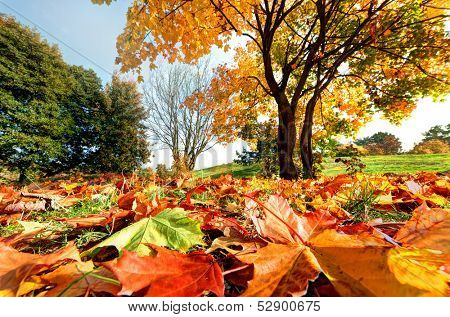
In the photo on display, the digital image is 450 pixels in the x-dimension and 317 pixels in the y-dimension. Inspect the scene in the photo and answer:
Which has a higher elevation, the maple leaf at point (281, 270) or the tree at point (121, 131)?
the tree at point (121, 131)

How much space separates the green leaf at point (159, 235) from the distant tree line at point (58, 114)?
1211cm

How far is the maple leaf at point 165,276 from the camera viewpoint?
33 centimetres

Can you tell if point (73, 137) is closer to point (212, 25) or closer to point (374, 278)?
point (212, 25)

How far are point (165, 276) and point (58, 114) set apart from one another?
15.0 meters

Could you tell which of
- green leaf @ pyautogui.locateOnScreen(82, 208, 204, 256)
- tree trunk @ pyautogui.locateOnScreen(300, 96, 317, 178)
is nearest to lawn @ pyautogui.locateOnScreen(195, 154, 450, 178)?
tree trunk @ pyautogui.locateOnScreen(300, 96, 317, 178)

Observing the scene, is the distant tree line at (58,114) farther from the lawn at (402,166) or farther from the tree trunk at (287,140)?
the tree trunk at (287,140)

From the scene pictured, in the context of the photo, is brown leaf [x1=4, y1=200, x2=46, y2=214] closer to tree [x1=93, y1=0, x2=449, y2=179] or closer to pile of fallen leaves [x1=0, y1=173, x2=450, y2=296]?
pile of fallen leaves [x1=0, y1=173, x2=450, y2=296]

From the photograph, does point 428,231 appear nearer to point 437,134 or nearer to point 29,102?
point 29,102

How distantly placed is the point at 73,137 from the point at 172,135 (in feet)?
27.5

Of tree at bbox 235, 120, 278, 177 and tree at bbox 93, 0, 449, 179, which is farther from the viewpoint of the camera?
tree at bbox 235, 120, 278, 177

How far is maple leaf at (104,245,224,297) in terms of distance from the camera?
330mm

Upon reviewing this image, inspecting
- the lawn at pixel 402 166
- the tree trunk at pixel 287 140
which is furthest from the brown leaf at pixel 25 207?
the lawn at pixel 402 166

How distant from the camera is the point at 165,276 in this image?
0.35 metres

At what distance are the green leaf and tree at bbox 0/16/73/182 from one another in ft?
43.4
